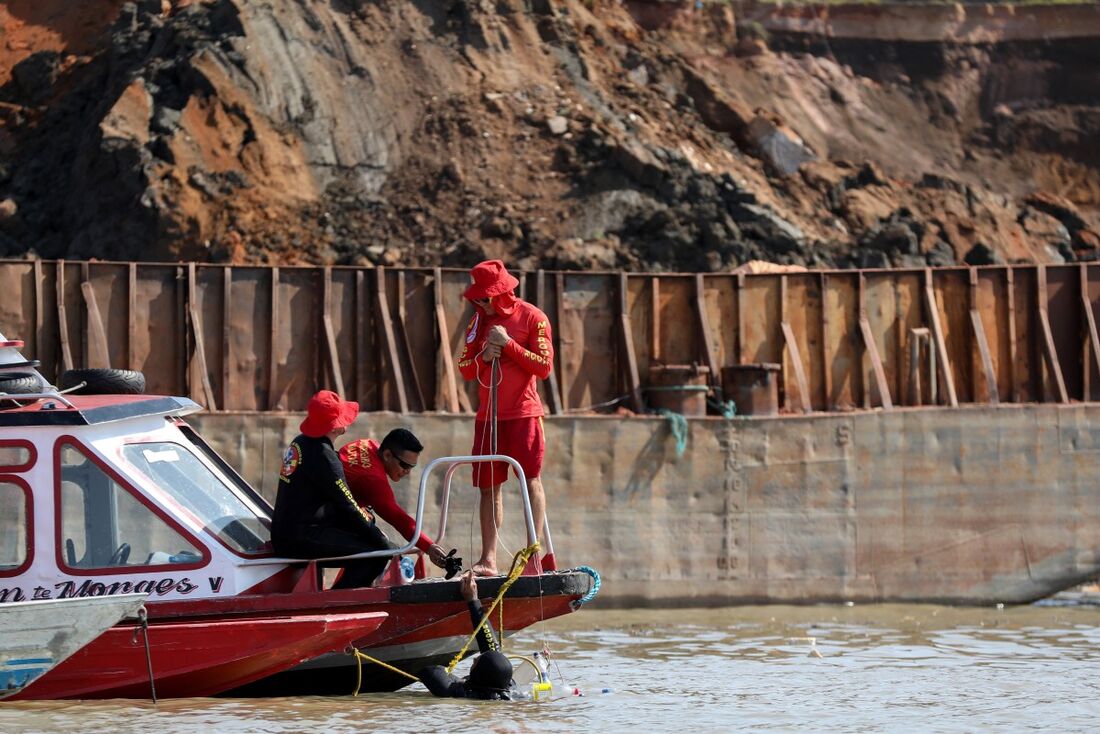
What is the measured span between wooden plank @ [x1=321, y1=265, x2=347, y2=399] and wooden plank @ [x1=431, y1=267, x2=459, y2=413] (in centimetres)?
113

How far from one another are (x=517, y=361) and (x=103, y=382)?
2.79m

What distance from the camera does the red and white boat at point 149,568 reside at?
31.3ft

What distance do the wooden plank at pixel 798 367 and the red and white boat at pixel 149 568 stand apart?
8.62 metres

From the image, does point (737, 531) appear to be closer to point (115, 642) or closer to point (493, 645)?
point (493, 645)

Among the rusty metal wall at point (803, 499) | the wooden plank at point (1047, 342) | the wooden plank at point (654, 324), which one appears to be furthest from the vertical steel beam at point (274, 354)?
the wooden plank at point (1047, 342)

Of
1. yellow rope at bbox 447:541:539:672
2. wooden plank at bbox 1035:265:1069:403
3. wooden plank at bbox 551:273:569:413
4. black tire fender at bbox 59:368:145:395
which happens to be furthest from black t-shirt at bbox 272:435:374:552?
wooden plank at bbox 1035:265:1069:403

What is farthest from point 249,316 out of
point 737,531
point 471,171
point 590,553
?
point 471,171

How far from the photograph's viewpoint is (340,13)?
98.9 ft

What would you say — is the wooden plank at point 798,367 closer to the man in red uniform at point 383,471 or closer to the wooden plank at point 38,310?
the wooden plank at point 38,310

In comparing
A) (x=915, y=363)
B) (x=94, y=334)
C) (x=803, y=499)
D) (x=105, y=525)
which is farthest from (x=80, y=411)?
(x=915, y=363)

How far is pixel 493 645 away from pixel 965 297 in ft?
34.9

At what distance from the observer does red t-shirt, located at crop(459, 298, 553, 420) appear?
1052cm

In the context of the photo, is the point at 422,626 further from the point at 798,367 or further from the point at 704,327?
the point at 798,367

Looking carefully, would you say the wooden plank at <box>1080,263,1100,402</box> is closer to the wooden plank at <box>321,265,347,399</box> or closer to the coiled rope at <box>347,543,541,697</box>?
the wooden plank at <box>321,265,347,399</box>
